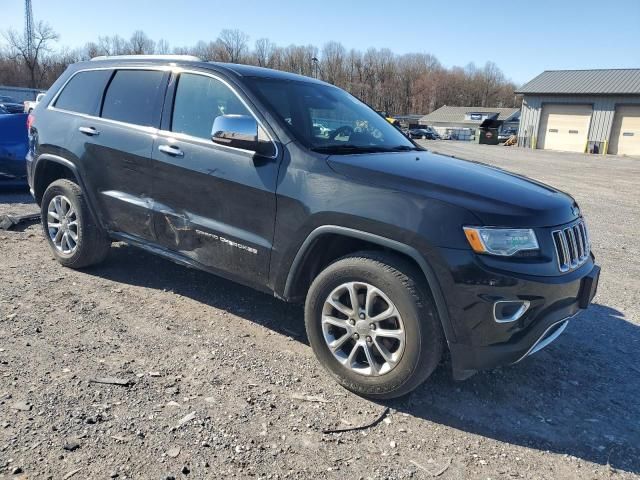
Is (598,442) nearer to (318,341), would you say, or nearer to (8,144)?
(318,341)

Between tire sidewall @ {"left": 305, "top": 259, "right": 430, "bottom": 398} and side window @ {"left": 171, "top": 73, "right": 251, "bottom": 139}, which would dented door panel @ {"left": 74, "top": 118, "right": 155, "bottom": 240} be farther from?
tire sidewall @ {"left": 305, "top": 259, "right": 430, "bottom": 398}

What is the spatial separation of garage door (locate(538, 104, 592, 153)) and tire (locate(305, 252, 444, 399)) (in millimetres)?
42408

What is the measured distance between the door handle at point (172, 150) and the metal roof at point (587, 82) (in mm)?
42497

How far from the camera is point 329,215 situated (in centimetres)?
307

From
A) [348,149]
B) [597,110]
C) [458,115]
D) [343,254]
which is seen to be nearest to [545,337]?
[343,254]

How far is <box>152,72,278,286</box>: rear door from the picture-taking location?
3.42m

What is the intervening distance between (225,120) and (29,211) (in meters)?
5.22

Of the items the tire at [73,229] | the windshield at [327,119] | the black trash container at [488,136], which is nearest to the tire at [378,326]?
the windshield at [327,119]

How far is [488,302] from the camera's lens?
2.65 meters

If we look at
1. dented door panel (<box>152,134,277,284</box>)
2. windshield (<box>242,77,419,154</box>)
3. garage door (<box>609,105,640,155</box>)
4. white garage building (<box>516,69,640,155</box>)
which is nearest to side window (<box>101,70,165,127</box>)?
dented door panel (<box>152,134,277,284</box>)

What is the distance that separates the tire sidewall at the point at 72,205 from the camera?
15.2ft

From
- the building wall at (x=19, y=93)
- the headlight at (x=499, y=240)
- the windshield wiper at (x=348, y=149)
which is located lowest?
the headlight at (x=499, y=240)

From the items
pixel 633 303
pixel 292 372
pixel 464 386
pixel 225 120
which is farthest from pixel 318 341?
pixel 633 303

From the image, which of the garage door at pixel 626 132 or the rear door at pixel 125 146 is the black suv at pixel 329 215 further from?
the garage door at pixel 626 132
